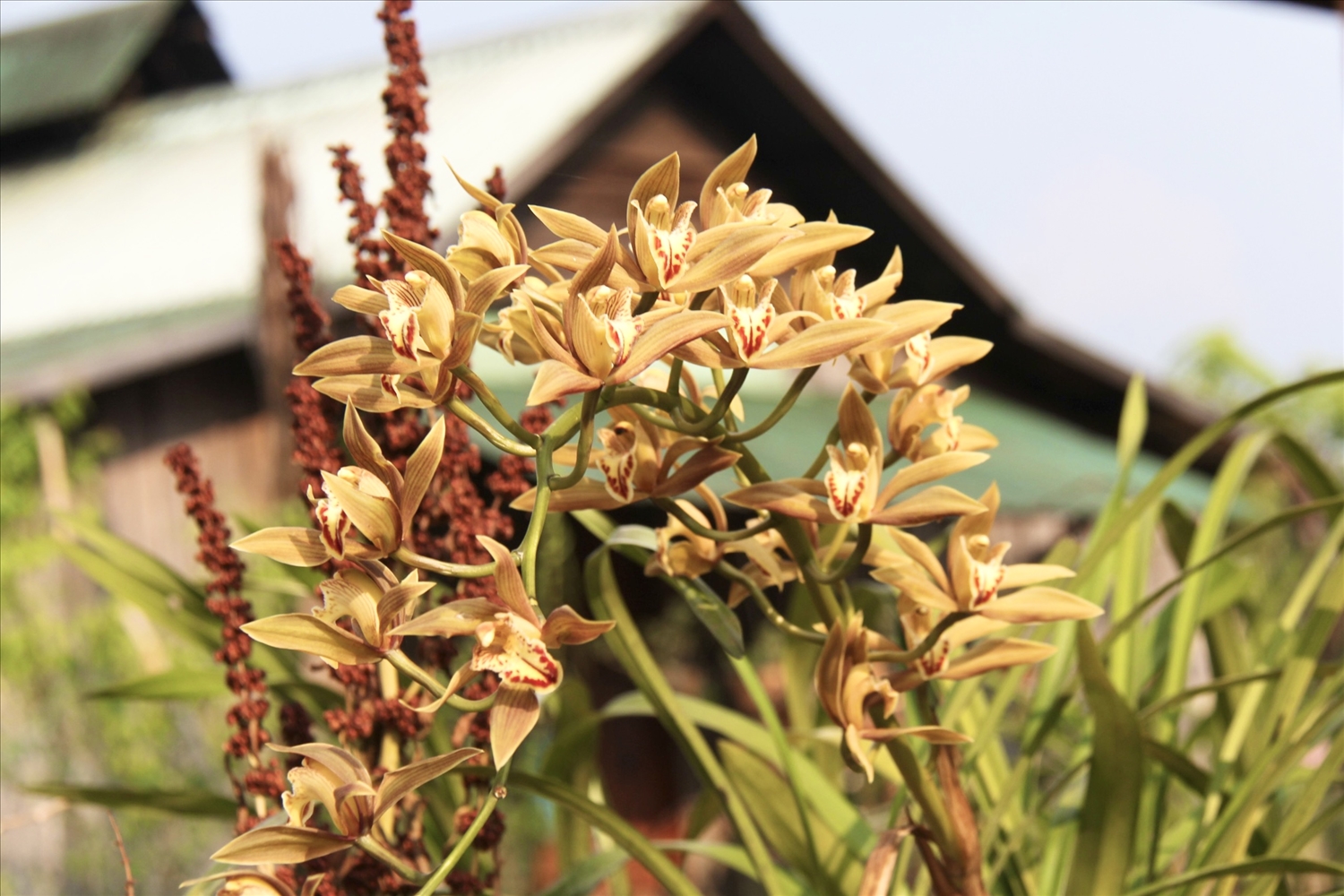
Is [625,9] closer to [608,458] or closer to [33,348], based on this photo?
[33,348]

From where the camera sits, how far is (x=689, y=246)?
50 centimetres

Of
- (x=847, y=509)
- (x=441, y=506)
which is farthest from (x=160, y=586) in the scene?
(x=847, y=509)

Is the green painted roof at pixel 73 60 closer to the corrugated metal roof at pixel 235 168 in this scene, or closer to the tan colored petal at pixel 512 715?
the corrugated metal roof at pixel 235 168

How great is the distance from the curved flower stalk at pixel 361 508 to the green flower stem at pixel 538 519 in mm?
45

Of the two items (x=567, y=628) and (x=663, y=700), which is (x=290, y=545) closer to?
(x=567, y=628)

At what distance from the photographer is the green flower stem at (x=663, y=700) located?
0.76 metres

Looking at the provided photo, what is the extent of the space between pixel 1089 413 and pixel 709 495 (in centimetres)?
624

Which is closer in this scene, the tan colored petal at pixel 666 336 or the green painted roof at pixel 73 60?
the tan colored petal at pixel 666 336

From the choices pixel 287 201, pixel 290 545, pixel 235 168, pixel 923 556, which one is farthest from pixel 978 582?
pixel 235 168

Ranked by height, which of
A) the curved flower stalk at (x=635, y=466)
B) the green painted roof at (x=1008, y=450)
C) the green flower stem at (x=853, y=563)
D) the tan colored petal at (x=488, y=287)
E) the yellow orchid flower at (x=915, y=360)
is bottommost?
the green flower stem at (x=853, y=563)

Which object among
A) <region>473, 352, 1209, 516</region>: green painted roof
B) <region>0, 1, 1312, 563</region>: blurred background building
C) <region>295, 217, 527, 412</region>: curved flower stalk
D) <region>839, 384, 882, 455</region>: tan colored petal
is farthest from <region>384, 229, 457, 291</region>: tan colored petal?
<region>473, 352, 1209, 516</region>: green painted roof

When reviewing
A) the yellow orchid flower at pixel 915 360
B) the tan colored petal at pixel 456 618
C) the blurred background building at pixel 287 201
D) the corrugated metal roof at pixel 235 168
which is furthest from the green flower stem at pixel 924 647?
the corrugated metal roof at pixel 235 168

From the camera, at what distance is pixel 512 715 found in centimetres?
45

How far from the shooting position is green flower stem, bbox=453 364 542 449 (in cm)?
48
